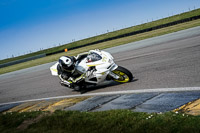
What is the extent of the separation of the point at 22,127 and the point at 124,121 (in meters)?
2.47

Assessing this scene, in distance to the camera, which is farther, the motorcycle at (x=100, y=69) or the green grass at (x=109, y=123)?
the motorcycle at (x=100, y=69)

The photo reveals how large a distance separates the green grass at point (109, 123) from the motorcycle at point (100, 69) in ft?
8.97

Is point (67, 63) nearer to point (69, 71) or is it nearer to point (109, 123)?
point (69, 71)

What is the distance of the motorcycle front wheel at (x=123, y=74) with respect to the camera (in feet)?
29.1

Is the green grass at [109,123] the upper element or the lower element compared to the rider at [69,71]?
lower

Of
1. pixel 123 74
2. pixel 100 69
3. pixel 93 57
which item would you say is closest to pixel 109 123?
pixel 100 69

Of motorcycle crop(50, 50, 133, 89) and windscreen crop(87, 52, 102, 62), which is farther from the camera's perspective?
windscreen crop(87, 52, 102, 62)

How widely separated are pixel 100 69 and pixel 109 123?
4.02 meters

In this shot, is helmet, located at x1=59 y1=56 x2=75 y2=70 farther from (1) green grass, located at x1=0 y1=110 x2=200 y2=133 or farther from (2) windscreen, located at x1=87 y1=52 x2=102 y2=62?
(1) green grass, located at x1=0 y1=110 x2=200 y2=133

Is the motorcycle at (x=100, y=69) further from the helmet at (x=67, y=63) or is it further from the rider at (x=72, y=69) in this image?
the helmet at (x=67, y=63)

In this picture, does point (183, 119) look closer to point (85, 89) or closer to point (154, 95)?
point (154, 95)

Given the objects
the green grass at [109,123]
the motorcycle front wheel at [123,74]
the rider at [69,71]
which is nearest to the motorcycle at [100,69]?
the motorcycle front wheel at [123,74]

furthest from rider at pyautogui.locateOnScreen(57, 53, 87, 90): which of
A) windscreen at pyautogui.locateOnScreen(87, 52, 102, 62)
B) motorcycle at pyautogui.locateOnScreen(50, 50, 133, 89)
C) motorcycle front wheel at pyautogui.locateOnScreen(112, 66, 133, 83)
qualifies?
motorcycle front wheel at pyautogui.locateOnScreen(112, 66, 133, 83)

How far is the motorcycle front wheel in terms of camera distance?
8.86m
